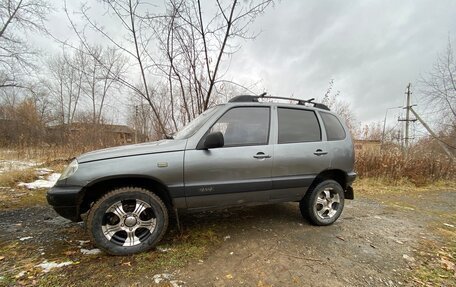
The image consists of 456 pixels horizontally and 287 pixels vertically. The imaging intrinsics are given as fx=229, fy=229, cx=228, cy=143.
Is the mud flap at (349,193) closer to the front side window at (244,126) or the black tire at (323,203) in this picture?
the black tire at (323,203)

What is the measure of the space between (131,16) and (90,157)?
4518 mm

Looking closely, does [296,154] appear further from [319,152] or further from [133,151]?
[133,151]

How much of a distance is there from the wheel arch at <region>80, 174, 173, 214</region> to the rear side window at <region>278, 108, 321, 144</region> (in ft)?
5.85

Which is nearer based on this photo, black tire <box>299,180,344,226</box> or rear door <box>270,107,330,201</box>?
rear door <box>270,107,330,201</box>

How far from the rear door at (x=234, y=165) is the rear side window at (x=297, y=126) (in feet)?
0.87

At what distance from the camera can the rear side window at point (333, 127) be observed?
3830 mm

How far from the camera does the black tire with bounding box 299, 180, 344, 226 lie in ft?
12.1

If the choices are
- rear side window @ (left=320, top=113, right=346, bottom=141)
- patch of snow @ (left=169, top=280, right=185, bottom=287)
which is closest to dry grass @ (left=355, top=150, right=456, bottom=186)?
rear side window @ (left=320, top=113, right=346, bottom=141)

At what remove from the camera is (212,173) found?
9.66 feet

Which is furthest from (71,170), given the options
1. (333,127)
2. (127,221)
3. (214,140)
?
(333,127)

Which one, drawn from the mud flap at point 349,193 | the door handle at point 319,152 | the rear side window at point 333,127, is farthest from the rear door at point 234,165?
the mud flap at point 349,193

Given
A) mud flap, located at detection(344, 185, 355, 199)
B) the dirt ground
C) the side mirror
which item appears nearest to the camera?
the dirt ground

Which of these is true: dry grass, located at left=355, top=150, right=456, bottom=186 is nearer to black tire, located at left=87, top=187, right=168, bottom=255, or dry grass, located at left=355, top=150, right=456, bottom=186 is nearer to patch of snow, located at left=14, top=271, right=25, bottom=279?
black tire, located at left=87, top=187, right=168, bottom=255

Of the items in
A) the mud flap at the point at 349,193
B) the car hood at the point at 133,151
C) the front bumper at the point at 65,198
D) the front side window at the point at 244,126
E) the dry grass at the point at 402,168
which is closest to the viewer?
the front bumper at the point at 65,198
